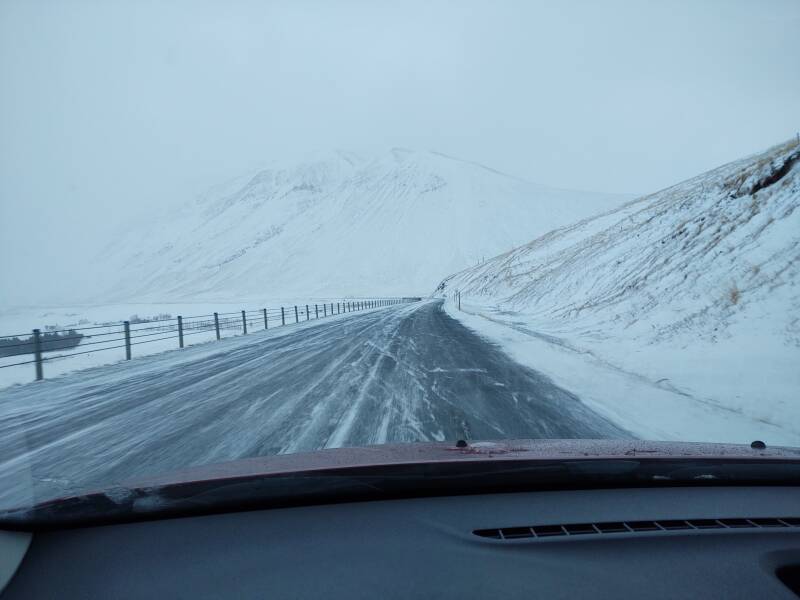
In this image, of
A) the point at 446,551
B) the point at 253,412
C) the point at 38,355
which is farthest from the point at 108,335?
the point at 446,551

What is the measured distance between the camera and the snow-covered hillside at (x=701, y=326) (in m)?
6.23

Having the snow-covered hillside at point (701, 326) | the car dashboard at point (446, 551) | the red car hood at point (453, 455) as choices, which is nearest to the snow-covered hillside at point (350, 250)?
the snow-covered hillside at point (701, 326)

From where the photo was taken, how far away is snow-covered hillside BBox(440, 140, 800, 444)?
20.4 ft

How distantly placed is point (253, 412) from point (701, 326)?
32.0 ft

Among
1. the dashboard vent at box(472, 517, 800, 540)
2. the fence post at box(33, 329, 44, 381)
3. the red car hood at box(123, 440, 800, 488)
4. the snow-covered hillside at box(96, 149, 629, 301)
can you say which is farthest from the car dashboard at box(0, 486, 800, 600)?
the snow-covered hillside at box(96, 149, 629, 301)

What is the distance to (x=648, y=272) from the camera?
54.5 ft

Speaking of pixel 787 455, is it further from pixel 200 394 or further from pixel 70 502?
pixel 200 394

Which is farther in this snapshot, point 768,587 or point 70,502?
point 70,502

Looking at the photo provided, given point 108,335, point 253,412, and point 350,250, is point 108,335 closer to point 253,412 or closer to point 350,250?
point 253,412

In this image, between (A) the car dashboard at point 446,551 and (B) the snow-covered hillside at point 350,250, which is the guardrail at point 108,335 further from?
(B) the snow-covered hillside at point 350,250

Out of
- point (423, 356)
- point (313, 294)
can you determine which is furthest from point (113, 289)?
point (423, 356)

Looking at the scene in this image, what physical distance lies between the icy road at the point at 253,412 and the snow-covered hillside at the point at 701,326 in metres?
1.22

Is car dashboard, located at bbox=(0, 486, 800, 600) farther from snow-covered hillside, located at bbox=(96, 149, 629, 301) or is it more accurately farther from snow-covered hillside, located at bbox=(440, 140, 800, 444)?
snow-covered hillside, located at bbox=(96, 149, 629, 301)

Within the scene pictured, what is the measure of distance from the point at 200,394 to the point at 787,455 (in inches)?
291
